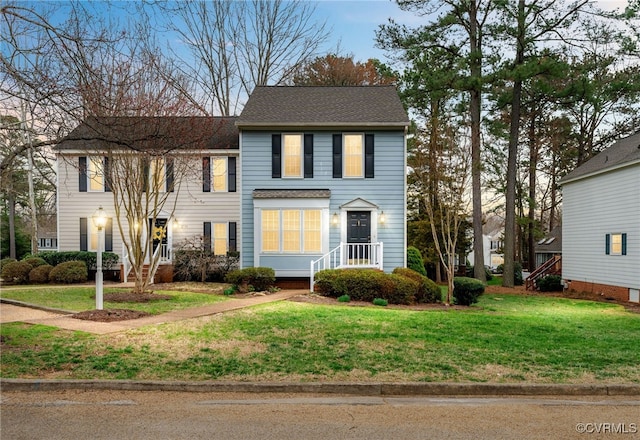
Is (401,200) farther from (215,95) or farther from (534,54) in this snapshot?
(215,95)

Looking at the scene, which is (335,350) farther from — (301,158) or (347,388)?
(301,158)

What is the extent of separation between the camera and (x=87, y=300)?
13.2 m

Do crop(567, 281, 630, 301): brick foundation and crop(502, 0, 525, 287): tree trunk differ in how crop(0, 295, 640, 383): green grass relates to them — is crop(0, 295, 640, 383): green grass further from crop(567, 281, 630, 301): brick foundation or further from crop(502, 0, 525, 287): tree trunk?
crop(502, 0, 525, 287): tree trunk

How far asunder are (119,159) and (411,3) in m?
17.1

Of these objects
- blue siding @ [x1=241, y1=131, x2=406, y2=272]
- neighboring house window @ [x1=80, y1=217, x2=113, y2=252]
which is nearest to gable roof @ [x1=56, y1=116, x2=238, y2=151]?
blue siding @ [x1=241, y1=131, x2=406, y2=272]

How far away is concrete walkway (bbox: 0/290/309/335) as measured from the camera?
9.24 m

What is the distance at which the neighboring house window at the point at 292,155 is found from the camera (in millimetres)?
18484

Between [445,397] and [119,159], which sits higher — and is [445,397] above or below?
below

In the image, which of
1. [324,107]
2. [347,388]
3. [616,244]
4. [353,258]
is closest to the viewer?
[347,388]

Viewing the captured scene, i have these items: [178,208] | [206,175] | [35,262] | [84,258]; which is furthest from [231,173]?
[35,262]


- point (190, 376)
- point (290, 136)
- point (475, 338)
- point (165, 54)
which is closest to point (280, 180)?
point (290, 136)

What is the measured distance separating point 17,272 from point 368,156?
14580mm

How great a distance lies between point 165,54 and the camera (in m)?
15.6

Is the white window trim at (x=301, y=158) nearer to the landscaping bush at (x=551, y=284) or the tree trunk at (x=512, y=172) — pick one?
the tree trunk at (x=512, y=172)
